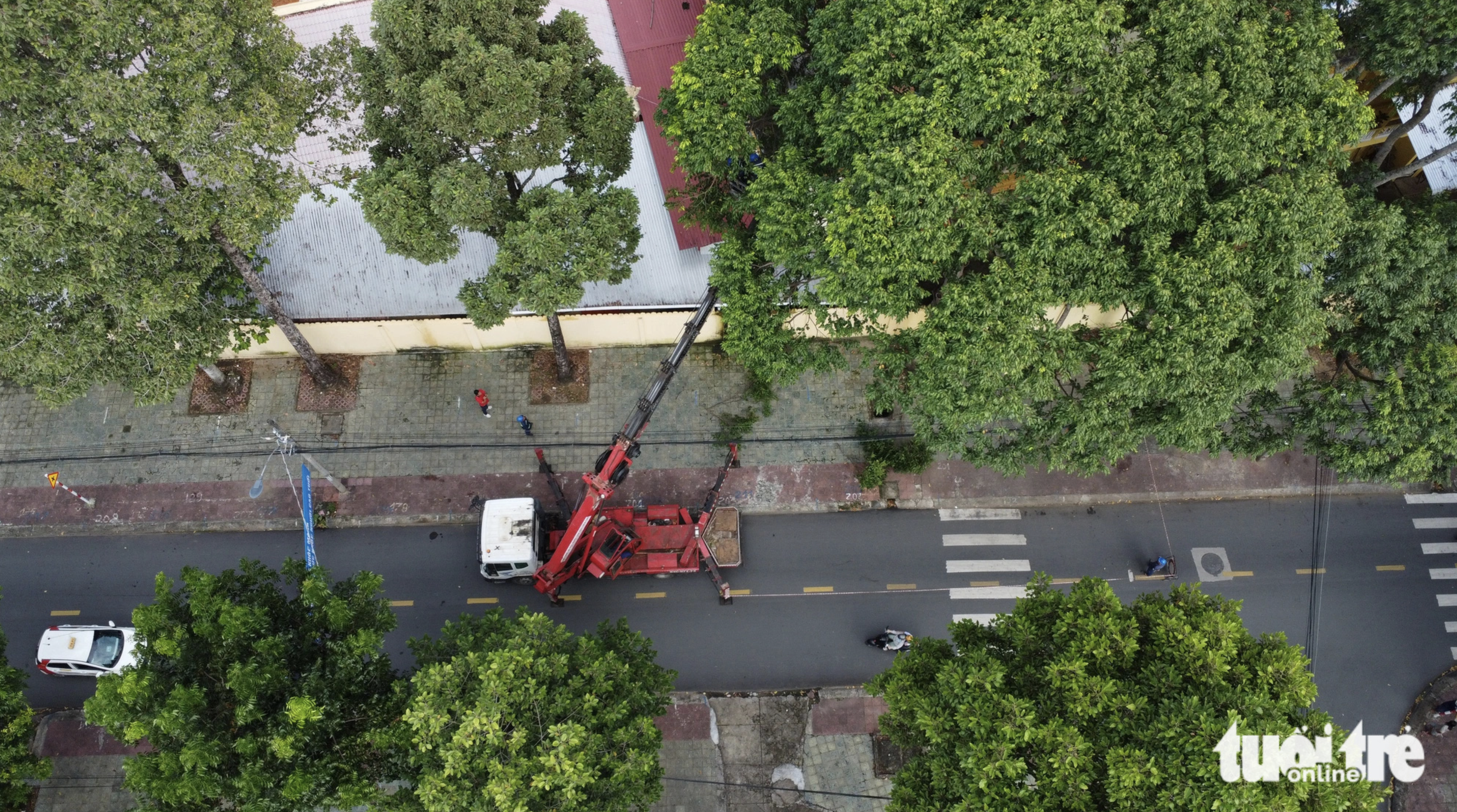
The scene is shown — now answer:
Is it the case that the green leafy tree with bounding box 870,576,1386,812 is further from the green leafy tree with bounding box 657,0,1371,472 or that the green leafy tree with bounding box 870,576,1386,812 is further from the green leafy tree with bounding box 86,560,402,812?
the green leafy tree with bounding box 86,560,402,812

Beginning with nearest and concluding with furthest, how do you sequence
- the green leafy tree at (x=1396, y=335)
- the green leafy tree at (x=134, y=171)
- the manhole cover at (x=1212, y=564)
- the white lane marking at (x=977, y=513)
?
the green leafy tree at (x=134, y=171) → the green leafy tree at (x=1396, y=335) → the manhole cover at (x=1212, y=564) → the white lane marking at (x=977, y=513)

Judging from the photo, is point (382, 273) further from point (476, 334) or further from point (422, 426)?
point (422, 426)

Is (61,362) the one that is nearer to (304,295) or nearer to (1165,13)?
(304,295)

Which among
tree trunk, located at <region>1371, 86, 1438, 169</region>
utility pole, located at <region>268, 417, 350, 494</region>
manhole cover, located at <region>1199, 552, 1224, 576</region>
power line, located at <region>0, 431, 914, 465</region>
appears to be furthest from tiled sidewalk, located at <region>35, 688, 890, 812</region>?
tree trunk, located at <region>1371, 86, 1438, 169</region>

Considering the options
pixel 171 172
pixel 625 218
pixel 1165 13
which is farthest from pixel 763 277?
pixel 171 172

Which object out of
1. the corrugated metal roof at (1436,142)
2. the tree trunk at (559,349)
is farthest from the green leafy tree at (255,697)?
the corrugated metal roof at (1436,142)

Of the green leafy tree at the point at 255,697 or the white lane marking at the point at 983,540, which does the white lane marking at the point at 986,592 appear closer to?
the white lane marking at the point at 983,540

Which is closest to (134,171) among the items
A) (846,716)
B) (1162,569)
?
(846,716)
